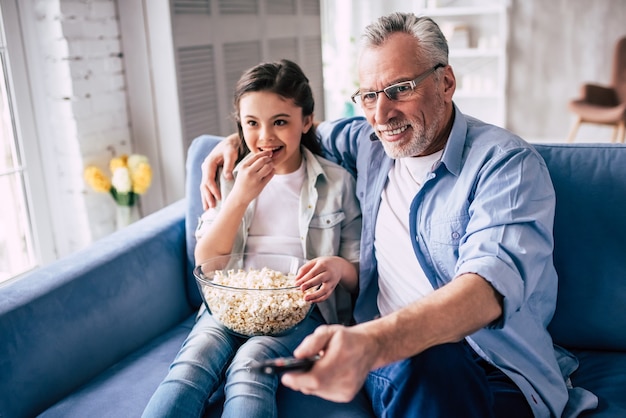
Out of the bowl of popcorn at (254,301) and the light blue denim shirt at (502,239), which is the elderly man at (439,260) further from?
the bowl of popcorn at (254,301)

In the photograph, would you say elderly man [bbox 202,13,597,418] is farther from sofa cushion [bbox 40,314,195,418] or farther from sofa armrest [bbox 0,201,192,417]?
sofa cushion [bbox 40,314,195,418]

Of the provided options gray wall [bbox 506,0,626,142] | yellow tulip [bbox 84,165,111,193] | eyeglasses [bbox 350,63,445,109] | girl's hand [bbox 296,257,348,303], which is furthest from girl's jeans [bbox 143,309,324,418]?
gray wall [bbox 506,0,626,142]

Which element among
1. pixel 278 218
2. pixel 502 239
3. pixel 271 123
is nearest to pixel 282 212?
pixel 278 218

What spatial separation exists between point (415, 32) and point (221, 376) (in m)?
0.91

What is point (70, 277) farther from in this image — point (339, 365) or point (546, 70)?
point (546, 70)

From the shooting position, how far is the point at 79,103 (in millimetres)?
2312

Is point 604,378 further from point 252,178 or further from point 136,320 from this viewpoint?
point 136,320

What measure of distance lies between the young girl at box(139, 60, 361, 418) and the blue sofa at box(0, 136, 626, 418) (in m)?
0.14

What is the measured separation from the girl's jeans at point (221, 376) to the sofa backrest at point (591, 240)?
2.26 feet

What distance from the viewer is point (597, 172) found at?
4.91 feet

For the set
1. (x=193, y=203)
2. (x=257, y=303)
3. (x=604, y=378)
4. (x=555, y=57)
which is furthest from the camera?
(x=555, y=57)

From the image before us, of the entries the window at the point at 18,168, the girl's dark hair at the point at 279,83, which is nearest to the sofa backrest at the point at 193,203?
the girl's dark hair at the point at 279,83

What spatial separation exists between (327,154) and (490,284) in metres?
0.85

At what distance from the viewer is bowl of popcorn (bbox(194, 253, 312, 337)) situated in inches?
52.5
